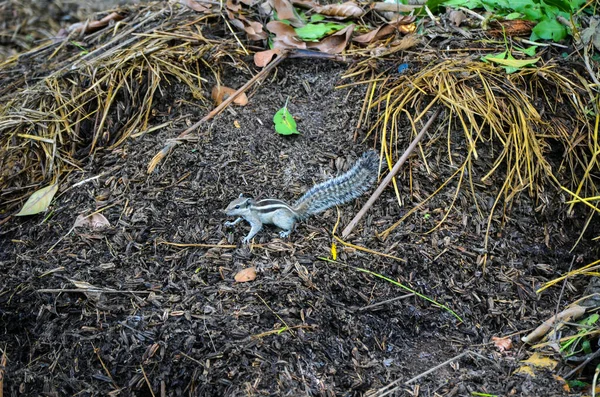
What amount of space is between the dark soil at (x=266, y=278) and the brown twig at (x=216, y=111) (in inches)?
2.5

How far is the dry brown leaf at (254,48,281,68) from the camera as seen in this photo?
4641 millimetres

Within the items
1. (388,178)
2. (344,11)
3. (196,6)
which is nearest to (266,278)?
(388,178)

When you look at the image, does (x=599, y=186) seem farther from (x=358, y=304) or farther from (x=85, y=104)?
(x=85, y=104)

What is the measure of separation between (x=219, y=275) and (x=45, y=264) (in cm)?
102

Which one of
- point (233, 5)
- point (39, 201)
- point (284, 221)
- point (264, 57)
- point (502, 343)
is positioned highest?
point (233, 5)

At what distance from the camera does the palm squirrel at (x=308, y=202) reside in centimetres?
382

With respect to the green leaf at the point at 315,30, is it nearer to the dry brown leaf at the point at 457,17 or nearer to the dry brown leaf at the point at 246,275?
the dry brown leaf at the point at 457,17

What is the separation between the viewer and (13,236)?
420 cm

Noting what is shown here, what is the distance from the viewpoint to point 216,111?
449 centimetres

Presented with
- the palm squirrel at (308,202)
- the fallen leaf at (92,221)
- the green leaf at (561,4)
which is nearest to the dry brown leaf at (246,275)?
the palm squirrel at (308,202)

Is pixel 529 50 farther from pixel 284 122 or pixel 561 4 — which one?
pixel 284 122

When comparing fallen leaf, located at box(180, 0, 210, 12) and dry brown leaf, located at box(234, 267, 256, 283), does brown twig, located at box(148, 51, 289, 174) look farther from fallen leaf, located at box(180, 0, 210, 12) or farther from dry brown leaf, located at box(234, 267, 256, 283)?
dry brown leaf, located at box(234, 267, 256, 283)

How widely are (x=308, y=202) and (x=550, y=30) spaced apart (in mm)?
1977

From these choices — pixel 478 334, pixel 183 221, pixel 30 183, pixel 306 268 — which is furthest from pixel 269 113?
pixel 478 334
